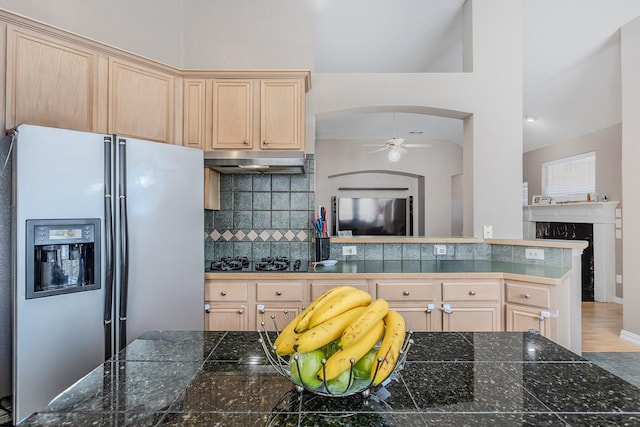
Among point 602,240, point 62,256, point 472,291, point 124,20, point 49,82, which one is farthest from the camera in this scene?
point 602,240

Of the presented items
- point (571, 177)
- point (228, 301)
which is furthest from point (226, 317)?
point (571, 177)

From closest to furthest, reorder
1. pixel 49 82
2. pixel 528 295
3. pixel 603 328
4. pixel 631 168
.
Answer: pixel 49 82
pixel 528 295
pixel 631 168
pixel 603 328

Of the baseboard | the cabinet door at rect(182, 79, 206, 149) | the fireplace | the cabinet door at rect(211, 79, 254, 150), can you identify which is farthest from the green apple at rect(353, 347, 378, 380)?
the fireplace

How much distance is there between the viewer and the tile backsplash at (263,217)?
9.98ft

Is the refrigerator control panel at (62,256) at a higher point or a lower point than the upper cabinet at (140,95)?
lower

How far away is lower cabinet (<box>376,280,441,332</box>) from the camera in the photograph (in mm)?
2408

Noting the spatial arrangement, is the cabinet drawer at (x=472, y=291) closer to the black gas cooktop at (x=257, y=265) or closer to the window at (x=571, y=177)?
the black gas cooktop at (x=257, y=265)

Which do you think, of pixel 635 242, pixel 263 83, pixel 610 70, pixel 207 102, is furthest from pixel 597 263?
pixel 207 102

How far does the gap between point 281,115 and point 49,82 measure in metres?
1.48

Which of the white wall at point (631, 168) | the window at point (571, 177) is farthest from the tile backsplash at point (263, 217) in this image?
the window at point (571, 177)

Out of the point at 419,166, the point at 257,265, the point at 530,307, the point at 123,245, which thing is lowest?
the point at 530,307

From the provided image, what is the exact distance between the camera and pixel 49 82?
2.05 meters

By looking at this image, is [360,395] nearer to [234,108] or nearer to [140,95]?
[234,108]

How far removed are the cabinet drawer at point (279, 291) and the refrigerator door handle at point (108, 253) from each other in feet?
3.00
